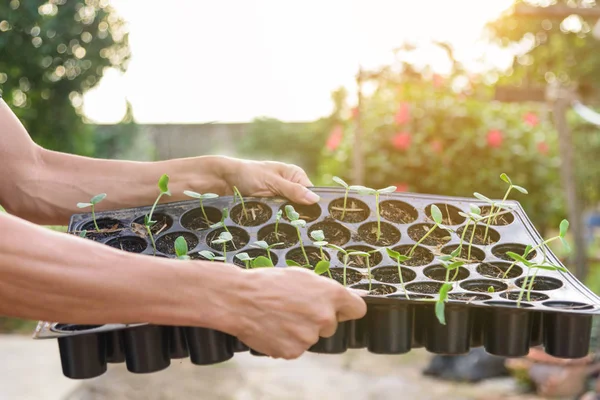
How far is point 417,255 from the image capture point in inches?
44.4

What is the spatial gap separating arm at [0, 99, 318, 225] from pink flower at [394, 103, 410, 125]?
8.16 feet

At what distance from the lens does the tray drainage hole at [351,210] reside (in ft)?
4.06

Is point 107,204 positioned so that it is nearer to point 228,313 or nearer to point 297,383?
point 228,313

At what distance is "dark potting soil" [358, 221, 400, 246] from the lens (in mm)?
1166

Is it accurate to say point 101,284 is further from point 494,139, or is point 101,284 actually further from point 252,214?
point 494,139

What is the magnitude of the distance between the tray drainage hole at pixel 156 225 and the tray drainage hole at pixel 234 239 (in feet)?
0.30

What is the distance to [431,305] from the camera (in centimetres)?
94

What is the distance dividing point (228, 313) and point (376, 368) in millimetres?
2842

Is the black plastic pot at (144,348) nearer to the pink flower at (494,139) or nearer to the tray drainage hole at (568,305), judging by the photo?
the tray drainage hole at (568,305)

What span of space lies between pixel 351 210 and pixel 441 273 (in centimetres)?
26

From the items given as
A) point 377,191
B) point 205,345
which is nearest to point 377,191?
point 377,191

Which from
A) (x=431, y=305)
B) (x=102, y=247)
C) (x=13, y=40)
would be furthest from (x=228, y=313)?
(x=13, y=40)

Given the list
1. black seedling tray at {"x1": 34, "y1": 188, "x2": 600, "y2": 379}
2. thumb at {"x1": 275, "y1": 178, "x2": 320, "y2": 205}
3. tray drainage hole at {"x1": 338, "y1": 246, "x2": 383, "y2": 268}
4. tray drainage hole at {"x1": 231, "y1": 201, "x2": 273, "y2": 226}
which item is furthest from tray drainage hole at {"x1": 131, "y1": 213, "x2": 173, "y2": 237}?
tray drainage hole at {"x1": 338, "y1": 246, "x2": 383, "y2": 268}

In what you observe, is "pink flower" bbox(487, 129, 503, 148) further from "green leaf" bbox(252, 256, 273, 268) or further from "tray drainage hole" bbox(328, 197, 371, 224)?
"green leaf" bbox(252, 256, 273, 268)
